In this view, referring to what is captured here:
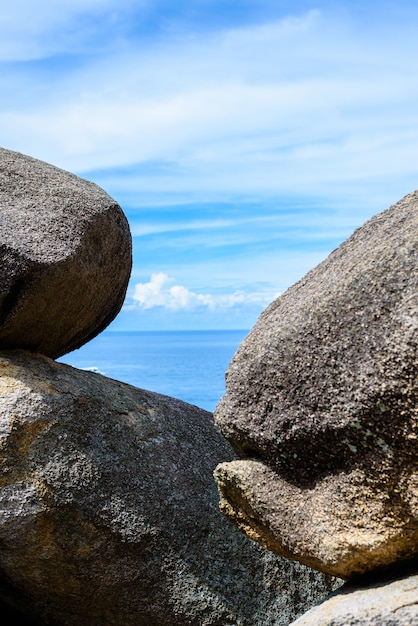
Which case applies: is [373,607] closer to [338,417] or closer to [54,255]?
[338,417]

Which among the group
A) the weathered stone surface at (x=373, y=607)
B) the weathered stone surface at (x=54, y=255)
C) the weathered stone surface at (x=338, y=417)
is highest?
the weathered stone surface at (x=54, y=255)

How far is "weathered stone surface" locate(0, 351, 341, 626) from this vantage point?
4668mm

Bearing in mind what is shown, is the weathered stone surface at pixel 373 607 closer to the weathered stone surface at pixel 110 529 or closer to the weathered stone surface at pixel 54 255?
the weathered stone surface at pixel 110 529

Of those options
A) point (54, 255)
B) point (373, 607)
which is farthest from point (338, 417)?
point (54, 255)

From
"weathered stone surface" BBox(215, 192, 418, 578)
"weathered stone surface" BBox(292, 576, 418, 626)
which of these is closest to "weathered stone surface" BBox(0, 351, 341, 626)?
"weathered stone surface" BBox(215, 192, 418, 578)

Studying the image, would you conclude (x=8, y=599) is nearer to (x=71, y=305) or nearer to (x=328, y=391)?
(x=71, y=305)

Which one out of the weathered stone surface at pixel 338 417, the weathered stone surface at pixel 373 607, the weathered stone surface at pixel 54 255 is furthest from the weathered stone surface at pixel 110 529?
the weathered stone surface at pixel 373 607

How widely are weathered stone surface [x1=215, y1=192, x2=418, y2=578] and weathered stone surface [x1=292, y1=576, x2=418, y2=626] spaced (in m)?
0.11

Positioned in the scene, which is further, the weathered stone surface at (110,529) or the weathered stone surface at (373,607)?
the weathered stone surface at (110,529)

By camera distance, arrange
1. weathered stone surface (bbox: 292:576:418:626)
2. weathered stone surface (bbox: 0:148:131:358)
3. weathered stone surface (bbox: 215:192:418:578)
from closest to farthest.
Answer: weathered stone surface (bbox: 292:576:418:626) → weathered stone surface (bbox: 215:192:418:578) → weathered stone surface (bbox: 0:148:131:358)

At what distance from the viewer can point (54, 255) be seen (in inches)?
191

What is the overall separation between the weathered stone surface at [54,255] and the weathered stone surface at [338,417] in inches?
66.3

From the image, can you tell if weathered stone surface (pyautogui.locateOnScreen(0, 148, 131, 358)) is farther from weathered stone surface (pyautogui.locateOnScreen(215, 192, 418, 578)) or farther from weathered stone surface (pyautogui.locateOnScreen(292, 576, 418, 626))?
weathered stone surface (pyautogui.locateOnScreen(292, 576, 418, 626))

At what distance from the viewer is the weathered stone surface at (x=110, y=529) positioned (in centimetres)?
467
